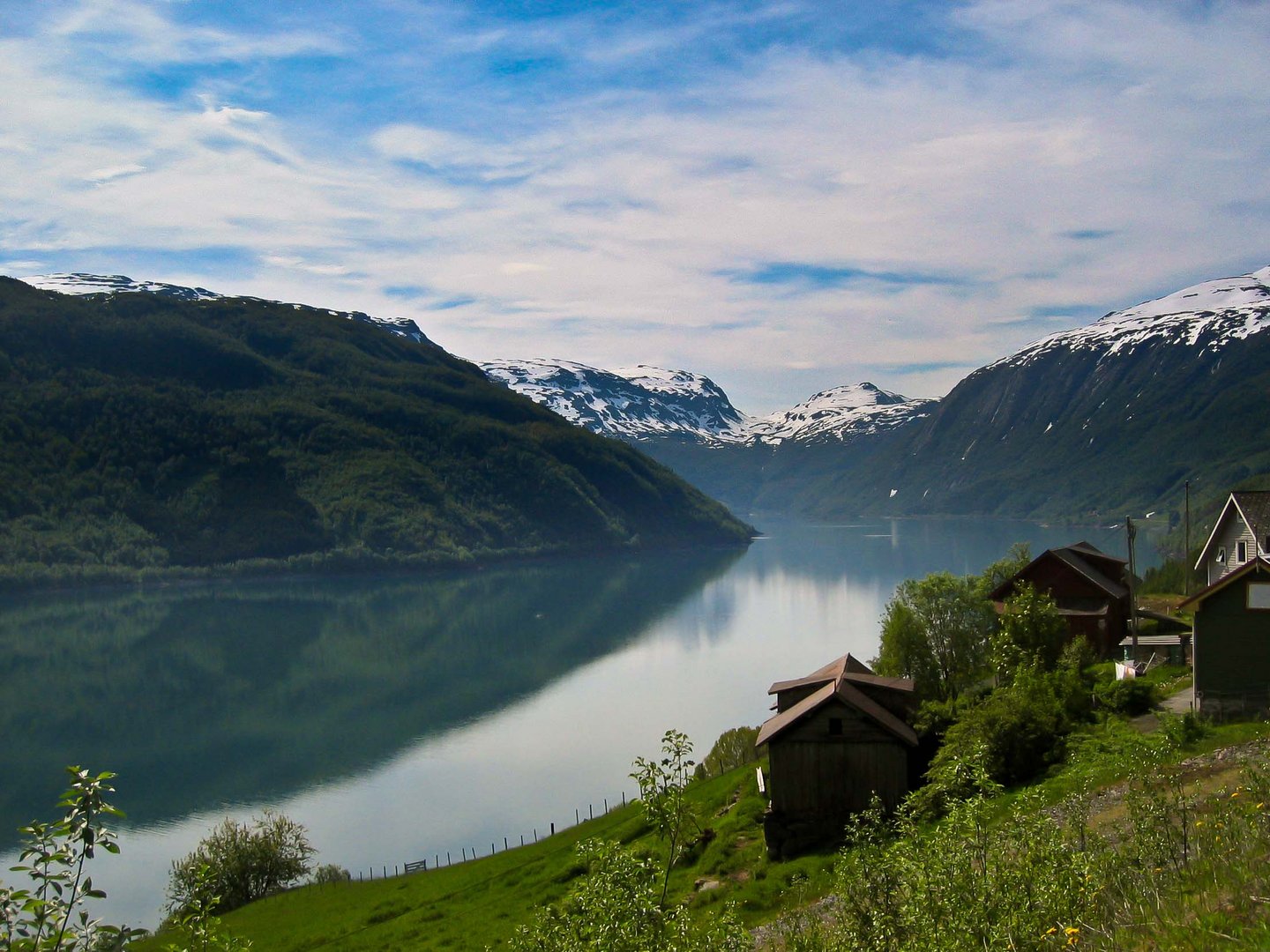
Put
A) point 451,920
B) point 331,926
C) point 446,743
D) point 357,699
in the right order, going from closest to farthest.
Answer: point 451,920
point 331,926
point 446,743
point 357,699

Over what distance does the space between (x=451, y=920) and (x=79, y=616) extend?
109m

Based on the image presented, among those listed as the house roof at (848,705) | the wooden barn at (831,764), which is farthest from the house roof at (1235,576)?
the wooden barn at (831,764)

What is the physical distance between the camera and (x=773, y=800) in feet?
88.7

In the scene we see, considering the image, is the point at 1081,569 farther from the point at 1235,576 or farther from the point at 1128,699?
the point at 1235,576

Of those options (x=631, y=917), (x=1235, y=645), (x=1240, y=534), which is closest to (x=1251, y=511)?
(x=1240, y=534)

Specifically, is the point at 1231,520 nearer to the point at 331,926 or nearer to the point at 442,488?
the point at 331,926

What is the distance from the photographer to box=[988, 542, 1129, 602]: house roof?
43.1 m

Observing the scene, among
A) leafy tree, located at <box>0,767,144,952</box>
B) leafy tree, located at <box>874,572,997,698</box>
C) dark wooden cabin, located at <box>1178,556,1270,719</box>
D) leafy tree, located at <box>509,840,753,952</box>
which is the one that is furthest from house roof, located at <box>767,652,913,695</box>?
leafy tree, located at <box>0,767,144,952</box>

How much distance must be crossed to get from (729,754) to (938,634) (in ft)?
38.7

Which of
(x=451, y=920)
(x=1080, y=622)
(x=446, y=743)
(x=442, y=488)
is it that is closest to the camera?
(x=451, y=920)

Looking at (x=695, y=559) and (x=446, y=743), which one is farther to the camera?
(x=695, y=559)

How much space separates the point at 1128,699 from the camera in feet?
93.4

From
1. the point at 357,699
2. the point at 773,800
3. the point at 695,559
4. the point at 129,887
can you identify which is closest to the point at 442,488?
the point at 695,559

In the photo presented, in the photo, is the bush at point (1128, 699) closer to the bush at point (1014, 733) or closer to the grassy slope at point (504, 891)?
the bush at point (1014, 733)
